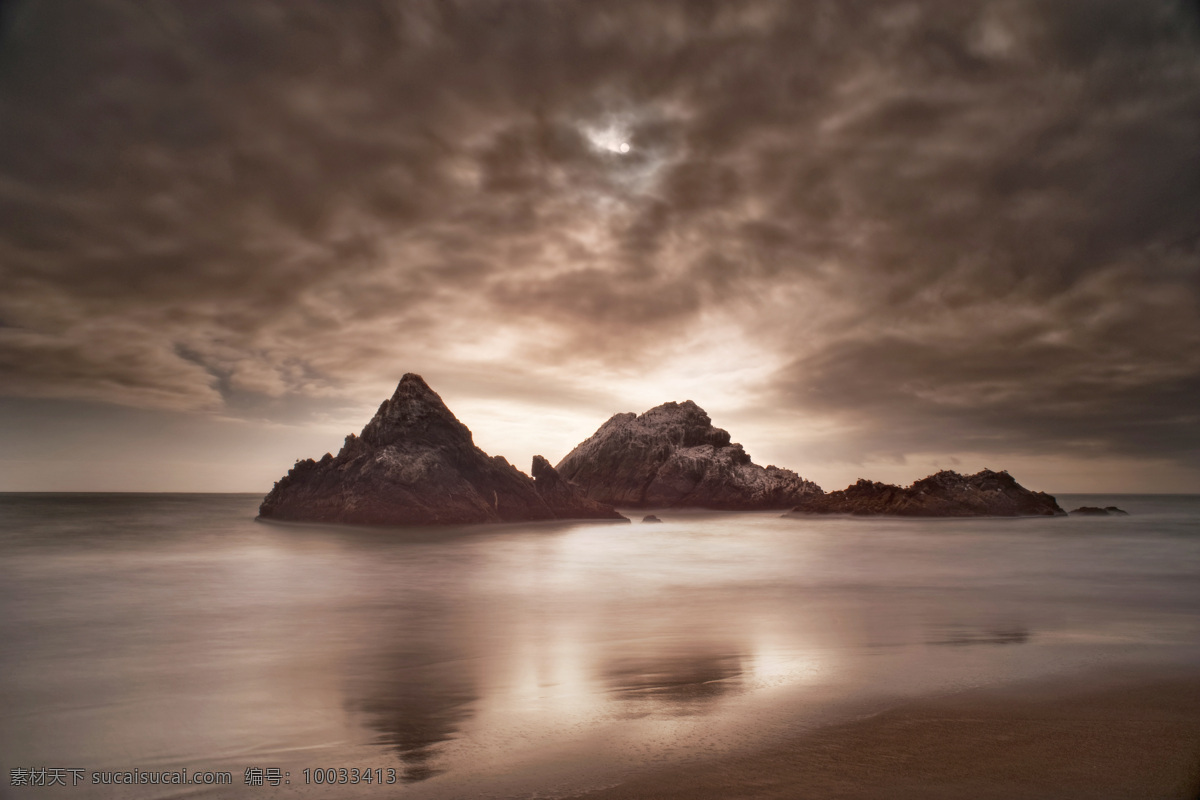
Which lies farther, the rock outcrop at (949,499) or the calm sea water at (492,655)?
the rock outcrop at (949,499)

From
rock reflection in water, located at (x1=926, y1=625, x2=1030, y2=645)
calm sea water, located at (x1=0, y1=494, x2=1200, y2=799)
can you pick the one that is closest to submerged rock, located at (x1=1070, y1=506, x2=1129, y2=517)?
calm sea water, located at (x1=0, y1=494, x2=1200, y2=799)

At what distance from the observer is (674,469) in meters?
92.4

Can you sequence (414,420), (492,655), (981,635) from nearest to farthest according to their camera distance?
1. (492,655)
2. (981,635)
3. (414,420)

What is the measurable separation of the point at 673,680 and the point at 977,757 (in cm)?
339

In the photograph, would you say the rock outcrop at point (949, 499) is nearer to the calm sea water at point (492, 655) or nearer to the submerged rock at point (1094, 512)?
the submerged rock at point (1094, 512)

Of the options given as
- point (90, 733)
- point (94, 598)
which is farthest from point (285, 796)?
→ point (94, 598)

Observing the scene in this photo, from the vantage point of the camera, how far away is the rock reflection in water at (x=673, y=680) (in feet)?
20.1

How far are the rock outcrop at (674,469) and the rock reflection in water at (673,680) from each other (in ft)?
266

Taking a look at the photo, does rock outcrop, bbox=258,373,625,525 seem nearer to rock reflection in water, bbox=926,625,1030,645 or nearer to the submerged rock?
rock reflection in water, bbox=926,625,1030,645

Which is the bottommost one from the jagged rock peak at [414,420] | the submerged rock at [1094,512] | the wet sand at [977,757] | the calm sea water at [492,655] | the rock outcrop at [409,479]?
the calm sea water at [492,655]

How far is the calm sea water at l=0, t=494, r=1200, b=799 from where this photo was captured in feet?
16.6

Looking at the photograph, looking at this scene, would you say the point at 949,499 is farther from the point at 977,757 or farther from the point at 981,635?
the point at 977,757

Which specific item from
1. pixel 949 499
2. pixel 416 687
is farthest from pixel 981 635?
pixel 949 499

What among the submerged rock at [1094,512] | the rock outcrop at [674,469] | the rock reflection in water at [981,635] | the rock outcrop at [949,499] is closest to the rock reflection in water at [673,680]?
the rock reflection in water at [981,635]
